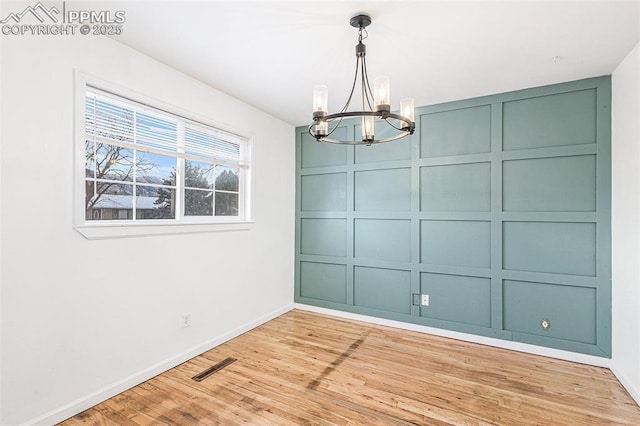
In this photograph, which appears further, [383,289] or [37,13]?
[383,289]

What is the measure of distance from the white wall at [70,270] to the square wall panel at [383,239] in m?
1.78

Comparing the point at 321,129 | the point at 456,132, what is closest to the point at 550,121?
the point at 456,132

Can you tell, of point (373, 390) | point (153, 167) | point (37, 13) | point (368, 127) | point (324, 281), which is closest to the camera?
point (37, 13)

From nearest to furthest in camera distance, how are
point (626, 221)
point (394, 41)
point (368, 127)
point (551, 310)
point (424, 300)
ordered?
1. point (368, 127)
2. point (394, 41)
3. point (626, 221)
4. point (551, 310)
5. point (424, 300)

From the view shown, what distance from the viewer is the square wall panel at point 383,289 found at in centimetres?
366

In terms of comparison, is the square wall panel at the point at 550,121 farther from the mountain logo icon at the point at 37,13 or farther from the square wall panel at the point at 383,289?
the mountain logo icon at the point at 37,13

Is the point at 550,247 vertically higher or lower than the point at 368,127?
lower

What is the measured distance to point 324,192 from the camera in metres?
4.23

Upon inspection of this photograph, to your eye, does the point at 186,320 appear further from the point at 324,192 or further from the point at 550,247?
the point at 550,247

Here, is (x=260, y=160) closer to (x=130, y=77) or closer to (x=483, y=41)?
(x=130, y=77)

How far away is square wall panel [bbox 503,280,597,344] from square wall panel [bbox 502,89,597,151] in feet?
4.63

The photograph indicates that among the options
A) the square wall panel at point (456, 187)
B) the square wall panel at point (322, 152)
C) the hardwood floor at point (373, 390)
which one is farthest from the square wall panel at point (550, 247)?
the square wall panel at point (322, 152)

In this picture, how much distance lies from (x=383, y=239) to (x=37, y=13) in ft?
11.6

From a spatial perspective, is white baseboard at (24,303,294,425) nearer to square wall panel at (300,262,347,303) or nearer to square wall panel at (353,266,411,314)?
square wall panel at (300,262,347,303)
